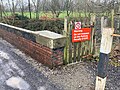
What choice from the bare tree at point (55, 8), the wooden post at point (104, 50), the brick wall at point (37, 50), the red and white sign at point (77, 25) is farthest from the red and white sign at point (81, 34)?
the bare tree at point (55, 8)

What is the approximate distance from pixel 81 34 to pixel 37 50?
4.85ft

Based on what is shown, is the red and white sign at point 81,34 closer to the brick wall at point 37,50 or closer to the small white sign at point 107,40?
the brick wall at point 37,50

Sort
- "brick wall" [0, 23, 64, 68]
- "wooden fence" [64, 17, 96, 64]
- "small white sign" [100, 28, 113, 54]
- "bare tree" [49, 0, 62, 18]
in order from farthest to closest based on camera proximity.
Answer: "bare tree" [49, 0, 62, 18], "wooden fence" [64, 17, 96, 64], "brick wall" [0, 23, 64, 68], "small white sign" [100, 28, 113, 54]

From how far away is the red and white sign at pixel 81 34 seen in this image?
4910mm

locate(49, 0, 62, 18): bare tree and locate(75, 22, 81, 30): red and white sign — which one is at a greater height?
locate(49, 0, 62, 18): bare tree

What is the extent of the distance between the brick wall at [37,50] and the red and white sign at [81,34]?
537 mm

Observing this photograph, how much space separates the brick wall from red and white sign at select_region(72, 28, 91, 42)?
537mm

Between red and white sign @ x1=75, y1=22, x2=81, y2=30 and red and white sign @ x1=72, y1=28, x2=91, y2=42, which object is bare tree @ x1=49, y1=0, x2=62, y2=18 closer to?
red and white sign @ x1=72, y1=28, x2=91, y2=42

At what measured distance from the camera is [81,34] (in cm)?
504

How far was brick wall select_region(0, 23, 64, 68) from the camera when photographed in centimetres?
469

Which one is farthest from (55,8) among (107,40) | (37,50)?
(107,40)

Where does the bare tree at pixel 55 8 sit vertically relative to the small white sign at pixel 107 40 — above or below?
above

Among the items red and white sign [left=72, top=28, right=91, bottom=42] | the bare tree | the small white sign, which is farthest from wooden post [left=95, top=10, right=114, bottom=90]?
the bare tree

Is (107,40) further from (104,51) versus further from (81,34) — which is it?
(81,34)
